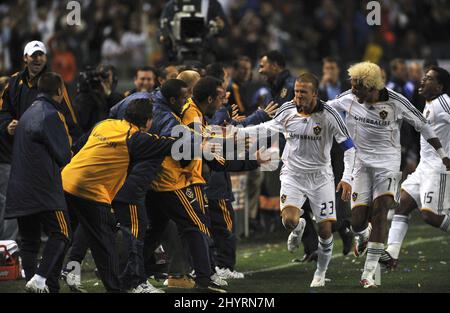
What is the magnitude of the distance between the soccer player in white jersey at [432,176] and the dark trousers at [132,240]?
2888mm

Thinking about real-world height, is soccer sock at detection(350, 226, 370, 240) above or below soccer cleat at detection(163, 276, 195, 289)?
above

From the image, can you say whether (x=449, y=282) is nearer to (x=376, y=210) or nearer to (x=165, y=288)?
(x=376, y=210)

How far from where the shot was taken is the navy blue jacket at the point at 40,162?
11078 millimetres

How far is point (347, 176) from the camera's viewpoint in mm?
12047

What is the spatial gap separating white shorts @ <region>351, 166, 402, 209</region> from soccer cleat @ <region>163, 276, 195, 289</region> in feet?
6.09

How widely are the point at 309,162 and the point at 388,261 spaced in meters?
1.41

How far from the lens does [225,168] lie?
1186 cm

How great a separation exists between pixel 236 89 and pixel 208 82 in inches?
158

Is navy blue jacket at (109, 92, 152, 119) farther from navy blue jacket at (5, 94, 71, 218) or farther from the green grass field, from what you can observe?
the green grass field

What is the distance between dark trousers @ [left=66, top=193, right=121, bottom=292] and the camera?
36.8 ft

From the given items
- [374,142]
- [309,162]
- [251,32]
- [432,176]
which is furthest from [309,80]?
[251,32]

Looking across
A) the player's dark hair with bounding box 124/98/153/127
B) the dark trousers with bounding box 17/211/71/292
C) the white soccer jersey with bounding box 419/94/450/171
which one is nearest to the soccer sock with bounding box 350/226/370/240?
the white soccer jersey with bounding box 419/94/450/171

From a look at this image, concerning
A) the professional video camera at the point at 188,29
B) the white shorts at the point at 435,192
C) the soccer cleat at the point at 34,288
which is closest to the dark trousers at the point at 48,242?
the soccer cleat at the point at 34,288

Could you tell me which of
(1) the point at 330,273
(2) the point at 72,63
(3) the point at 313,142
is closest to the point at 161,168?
(3) the point at 313,142
